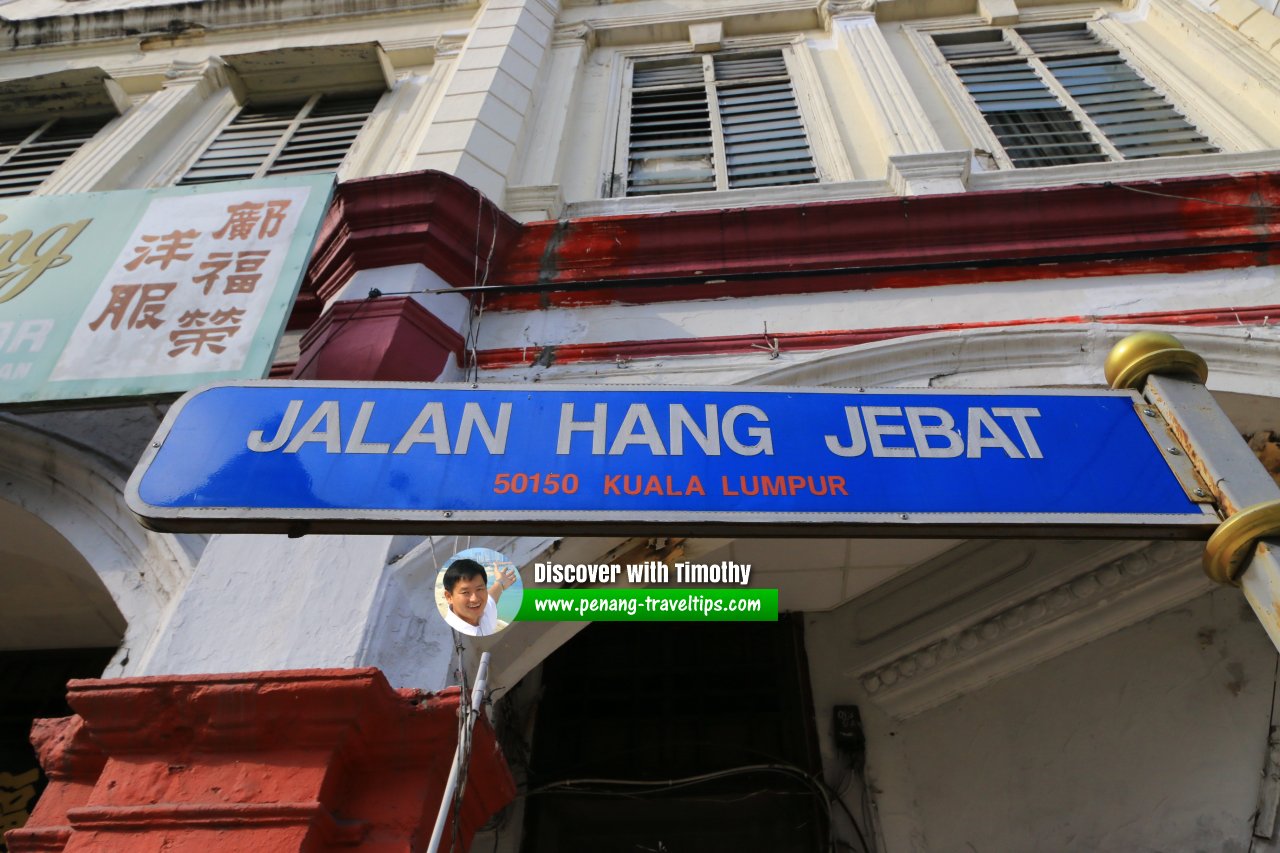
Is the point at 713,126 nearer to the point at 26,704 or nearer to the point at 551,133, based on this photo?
the point at 551,133

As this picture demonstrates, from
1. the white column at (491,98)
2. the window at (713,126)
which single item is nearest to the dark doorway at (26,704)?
the white column at (491,98)

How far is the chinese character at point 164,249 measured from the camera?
347cm

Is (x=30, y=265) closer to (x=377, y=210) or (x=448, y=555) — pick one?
(x=377, y=210)

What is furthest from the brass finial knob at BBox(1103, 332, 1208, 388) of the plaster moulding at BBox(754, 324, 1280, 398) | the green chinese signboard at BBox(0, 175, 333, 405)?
the green chinese signboard at BBox(0, 175, 333, 405)

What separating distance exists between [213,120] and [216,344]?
459cm

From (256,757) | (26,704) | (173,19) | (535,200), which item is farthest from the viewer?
(173,19)

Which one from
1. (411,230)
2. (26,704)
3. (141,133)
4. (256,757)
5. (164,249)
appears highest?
(141,133)

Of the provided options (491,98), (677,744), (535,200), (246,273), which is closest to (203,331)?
(246,273)

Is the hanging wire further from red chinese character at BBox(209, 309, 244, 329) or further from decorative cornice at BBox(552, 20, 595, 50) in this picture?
decorative cornice at BBox(552, 20, 595, 50)

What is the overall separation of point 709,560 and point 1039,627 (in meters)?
1.39

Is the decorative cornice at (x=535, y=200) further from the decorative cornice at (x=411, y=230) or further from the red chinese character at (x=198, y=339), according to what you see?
the red chinese character at (x=198, y=339)

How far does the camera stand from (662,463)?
1.65 metres

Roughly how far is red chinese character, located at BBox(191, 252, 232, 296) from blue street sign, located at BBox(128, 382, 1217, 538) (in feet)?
5.47

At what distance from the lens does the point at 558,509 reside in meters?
1.56
